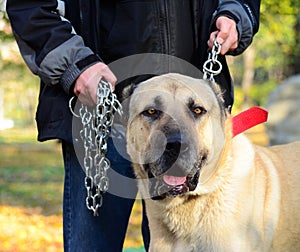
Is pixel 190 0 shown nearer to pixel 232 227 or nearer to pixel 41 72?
pixel 41 72

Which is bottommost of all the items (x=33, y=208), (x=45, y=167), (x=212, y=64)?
(x=45, y=167)

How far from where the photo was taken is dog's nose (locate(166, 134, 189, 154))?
2891 mm

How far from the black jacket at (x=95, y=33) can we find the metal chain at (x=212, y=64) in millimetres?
108

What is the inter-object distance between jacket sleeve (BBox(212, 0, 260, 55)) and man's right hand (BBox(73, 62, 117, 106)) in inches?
29.4

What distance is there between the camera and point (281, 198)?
3344mm

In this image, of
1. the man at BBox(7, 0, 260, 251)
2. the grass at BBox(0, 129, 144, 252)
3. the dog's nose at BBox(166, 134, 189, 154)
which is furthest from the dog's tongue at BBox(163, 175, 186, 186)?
the grass at BBox(0, 129, 144, 252)

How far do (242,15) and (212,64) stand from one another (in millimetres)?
344

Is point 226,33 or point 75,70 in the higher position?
point 226,33

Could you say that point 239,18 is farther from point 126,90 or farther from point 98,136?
point 98,136

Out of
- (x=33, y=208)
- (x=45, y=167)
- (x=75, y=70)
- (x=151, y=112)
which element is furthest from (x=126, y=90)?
(x=45, y=167)

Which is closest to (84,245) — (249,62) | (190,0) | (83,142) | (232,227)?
(83,142)

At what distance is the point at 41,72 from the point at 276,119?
8.79 meters

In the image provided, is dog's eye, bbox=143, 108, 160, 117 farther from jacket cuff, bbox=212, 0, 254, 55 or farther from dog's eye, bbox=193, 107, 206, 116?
jacket cuff, bbox=212, 0, 254, 55

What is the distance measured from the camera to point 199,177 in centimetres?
306
